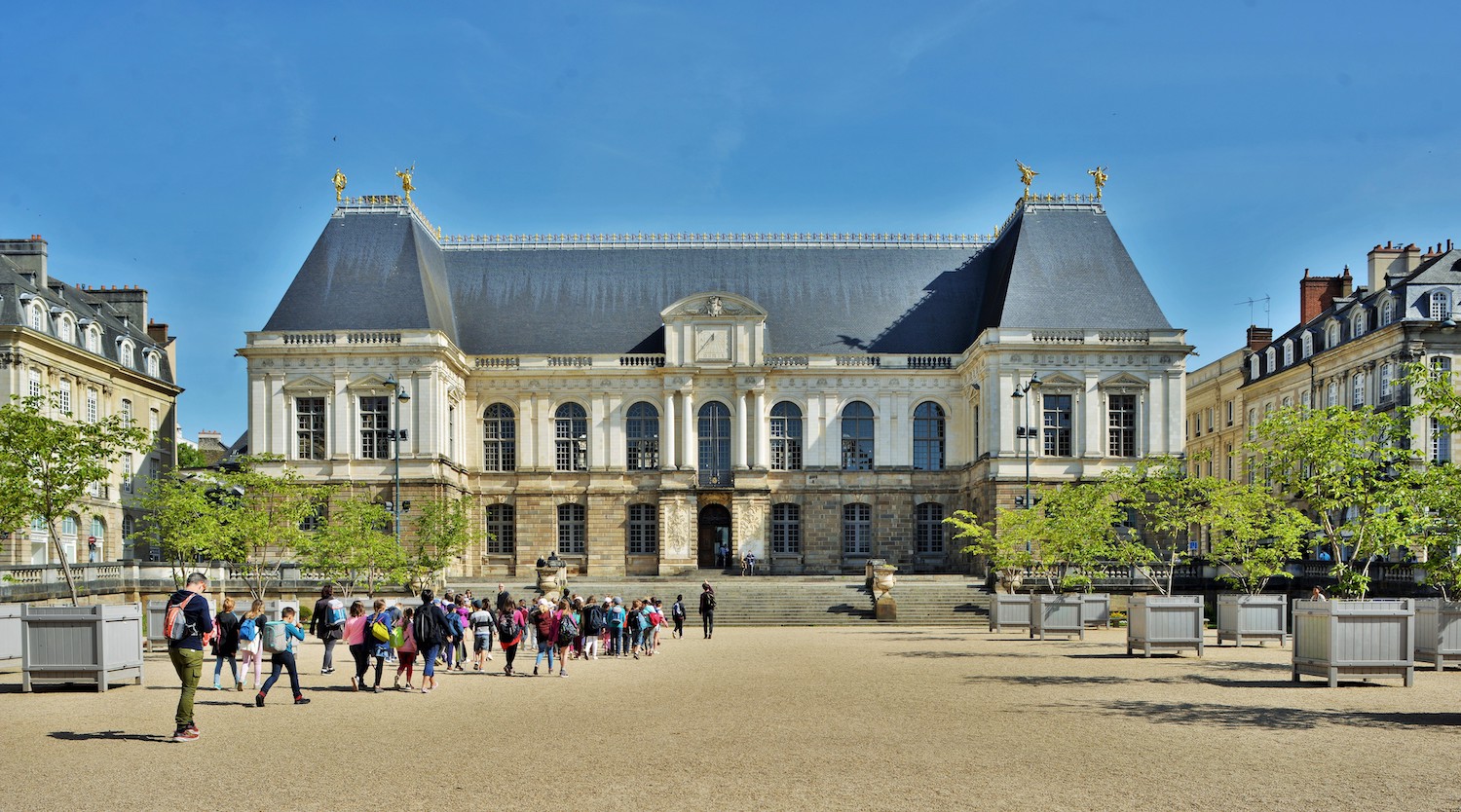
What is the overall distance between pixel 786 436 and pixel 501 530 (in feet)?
39.5

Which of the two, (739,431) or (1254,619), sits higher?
(739,431)

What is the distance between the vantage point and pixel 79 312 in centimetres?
5381

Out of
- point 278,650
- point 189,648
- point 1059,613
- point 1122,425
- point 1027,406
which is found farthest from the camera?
point 1122,425

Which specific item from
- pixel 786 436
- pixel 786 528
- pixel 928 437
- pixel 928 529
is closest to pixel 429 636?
pixel 786 528

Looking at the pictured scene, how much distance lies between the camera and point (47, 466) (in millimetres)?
28359

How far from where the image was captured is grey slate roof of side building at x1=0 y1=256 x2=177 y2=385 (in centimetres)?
4803

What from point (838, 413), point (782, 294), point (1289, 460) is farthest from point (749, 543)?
point (1289, 460)

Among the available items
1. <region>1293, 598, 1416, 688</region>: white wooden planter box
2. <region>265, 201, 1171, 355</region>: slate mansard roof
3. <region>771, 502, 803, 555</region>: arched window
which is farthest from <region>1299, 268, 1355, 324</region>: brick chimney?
<region>1293, 598, 1416, 688</region>: white wooden planter box

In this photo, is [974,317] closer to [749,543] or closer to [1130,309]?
[1130,309]

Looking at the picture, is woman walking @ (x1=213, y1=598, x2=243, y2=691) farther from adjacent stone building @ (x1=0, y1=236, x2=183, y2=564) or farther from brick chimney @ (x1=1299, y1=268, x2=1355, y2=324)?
brick chimney @ (x1=1299, y1=268, x2=1355, y2=324)

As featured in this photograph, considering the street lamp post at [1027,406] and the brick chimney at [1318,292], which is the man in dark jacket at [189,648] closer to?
the street lamp post at [1027,406]

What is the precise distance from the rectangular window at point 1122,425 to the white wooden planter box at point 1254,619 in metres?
23.7

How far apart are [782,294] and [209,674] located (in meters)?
39.8

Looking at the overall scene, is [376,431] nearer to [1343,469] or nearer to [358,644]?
[358,644]
